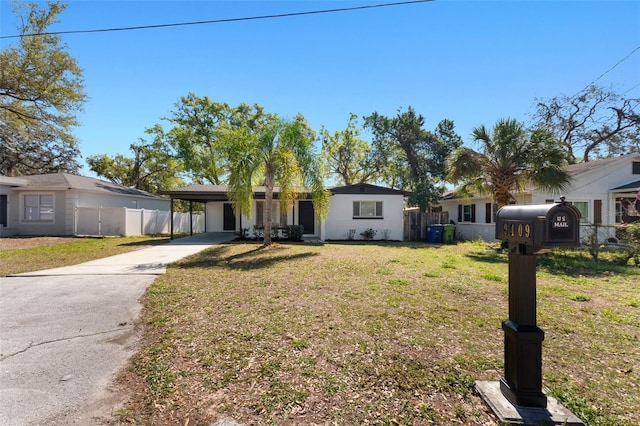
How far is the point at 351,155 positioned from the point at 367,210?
51.8 ft

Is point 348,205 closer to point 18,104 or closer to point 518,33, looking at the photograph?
point 518,33

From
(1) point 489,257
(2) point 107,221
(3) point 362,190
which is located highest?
(3) point 362,190

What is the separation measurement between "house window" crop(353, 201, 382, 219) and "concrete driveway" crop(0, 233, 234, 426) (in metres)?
11.4

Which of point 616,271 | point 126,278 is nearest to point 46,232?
point 126,278

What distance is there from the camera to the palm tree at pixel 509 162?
38.1ft

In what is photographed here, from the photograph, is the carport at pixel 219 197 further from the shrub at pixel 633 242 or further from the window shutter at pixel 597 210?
the window shutter at pixel 597 210

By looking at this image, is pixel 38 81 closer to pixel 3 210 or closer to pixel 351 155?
pixel 3 210

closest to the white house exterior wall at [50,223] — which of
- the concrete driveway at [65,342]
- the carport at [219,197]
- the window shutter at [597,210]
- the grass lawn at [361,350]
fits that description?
the carport at [219,197]

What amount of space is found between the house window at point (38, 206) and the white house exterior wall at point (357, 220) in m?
16.4

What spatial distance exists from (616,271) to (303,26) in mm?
11377

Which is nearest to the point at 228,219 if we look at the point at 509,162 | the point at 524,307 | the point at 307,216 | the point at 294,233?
the point at 307,216

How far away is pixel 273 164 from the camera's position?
1199 centimetres

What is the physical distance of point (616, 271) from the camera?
8.52 meters

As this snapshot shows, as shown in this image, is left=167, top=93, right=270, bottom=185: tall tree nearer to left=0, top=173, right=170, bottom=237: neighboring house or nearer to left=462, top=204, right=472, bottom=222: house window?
left=0, top=173, right=170, bottom=237: neighboring house
